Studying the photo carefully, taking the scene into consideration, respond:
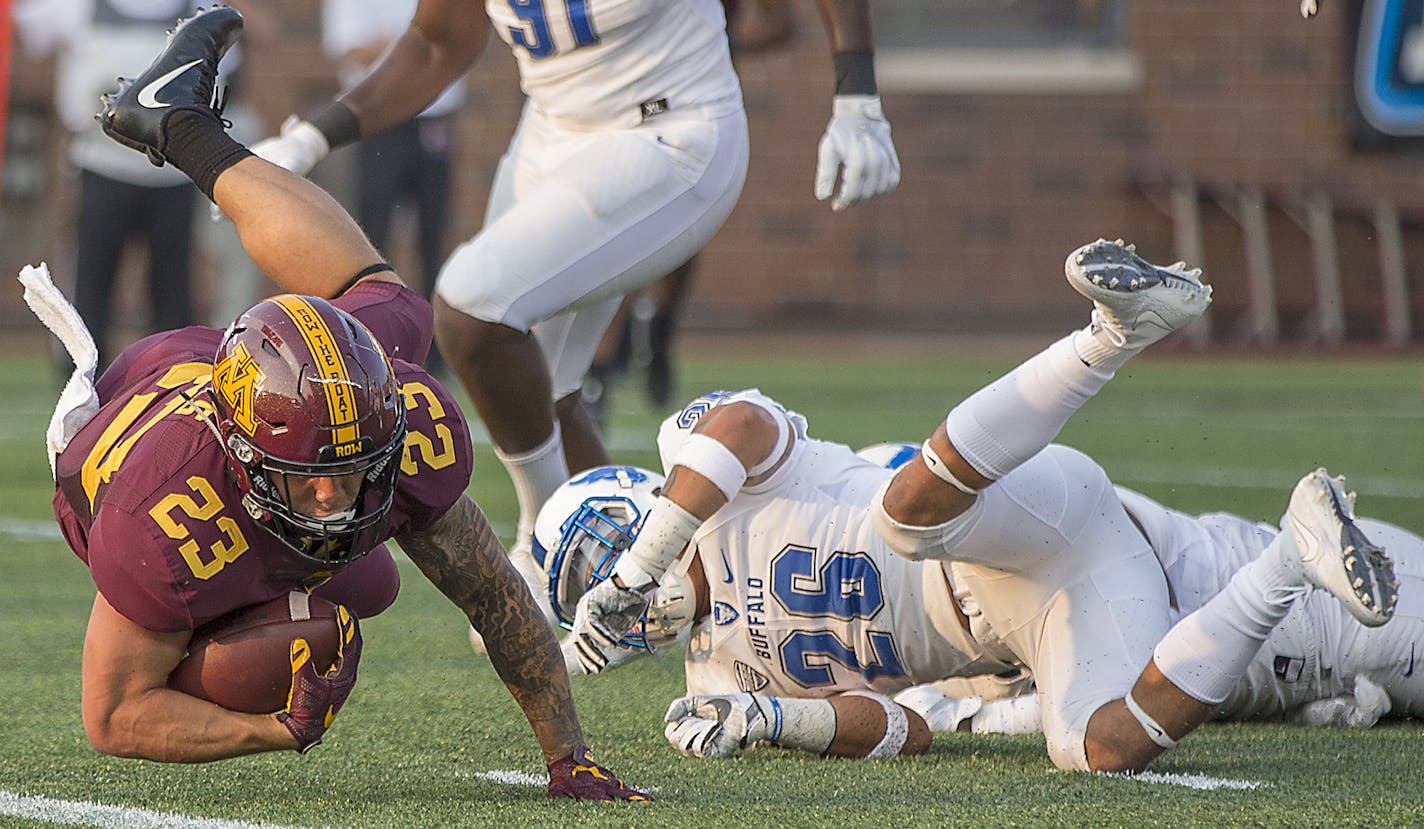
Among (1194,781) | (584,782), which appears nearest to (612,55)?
(584,782)

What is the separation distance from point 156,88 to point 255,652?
115 cm

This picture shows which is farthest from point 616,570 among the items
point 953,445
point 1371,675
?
point 1371,675

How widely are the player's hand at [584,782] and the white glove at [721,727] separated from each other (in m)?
0.31

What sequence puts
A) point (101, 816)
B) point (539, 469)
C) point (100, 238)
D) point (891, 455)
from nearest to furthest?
1. point (101, 816)
2. point (891, 455)
3. point (539, 469)
4. point (100, 238)

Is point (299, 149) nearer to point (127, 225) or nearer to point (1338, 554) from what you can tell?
point (1338, 554)

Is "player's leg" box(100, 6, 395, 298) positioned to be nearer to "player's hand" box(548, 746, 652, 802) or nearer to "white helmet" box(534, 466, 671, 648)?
"white helmet" box(534, 466, 671, 648)

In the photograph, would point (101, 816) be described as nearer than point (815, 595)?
Yes

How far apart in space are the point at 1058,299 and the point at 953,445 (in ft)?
36.8

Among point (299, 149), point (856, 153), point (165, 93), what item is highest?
point (165, 93)

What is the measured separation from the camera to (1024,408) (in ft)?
9.73

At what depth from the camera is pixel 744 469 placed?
124 inches

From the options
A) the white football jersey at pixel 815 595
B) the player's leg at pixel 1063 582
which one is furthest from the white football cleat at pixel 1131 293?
the white football jersey at pixel 815 595

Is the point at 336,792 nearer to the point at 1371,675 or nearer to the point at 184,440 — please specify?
the point at 184,440

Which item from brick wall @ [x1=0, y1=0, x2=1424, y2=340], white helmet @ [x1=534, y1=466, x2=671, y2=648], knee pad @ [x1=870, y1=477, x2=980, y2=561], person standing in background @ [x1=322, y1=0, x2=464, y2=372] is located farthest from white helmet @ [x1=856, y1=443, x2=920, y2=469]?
brick wall @ [x1=0, y1=0, x2=1424, y2=340]
